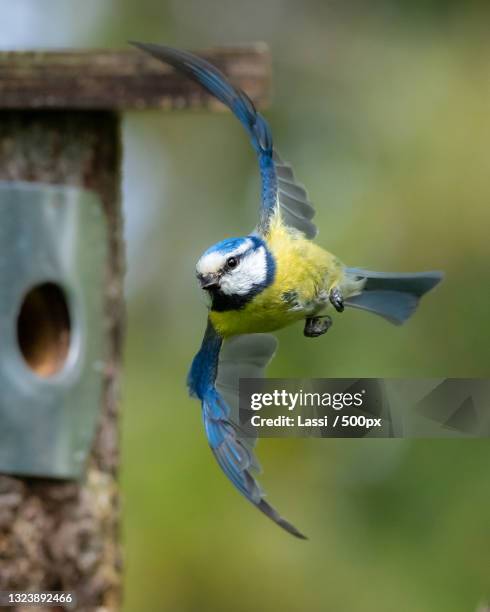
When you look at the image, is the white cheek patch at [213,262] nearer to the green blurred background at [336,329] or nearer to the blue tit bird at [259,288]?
the blue tit bird at [259,288]

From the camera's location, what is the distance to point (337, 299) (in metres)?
2.86

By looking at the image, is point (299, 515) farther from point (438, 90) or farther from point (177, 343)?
point (438, 90)

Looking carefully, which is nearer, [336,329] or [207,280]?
[207,280]

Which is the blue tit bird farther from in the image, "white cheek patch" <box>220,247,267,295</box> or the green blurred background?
the green blurred background

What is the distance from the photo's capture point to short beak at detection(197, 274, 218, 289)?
2541 millimetres

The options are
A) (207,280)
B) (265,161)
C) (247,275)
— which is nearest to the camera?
(207,280)

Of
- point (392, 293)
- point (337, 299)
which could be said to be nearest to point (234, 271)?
point (337, 299)

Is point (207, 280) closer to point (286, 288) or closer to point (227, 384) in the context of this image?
point (286, 288)

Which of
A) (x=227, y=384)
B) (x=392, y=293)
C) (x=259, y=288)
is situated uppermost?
(x=259, y=288)

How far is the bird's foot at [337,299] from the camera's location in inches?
111

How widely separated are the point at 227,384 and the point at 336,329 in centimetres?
279

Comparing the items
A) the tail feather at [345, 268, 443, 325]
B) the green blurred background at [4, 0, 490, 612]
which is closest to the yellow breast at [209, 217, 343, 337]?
the tail feather at [345, 268, 443, 325]

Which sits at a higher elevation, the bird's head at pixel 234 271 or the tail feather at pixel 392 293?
the bird's head at pixel 234 271

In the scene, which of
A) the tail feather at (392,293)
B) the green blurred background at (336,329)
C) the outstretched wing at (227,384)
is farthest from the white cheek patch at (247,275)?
the green blurred background at (336,329)
